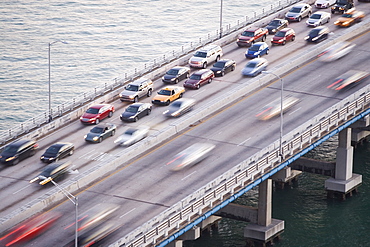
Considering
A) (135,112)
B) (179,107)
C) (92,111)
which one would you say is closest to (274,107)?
(179,107)

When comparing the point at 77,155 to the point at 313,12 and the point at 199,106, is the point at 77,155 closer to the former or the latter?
the point at 199,106

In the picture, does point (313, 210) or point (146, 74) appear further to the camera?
point (146, 74)

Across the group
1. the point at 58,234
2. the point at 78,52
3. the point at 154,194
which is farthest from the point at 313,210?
the point at 78,52

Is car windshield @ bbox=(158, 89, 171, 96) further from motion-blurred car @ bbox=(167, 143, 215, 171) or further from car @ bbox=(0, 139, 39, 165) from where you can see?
car @ bbox=(0, 139, 39, 165)

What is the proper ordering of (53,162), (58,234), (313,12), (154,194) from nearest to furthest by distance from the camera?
(58,234), (154,194), (53,162), (313,12)

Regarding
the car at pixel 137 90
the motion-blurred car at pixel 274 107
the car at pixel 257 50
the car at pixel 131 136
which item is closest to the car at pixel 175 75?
the car at pixel 137 90

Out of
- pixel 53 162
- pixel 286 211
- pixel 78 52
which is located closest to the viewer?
pixel 53 162

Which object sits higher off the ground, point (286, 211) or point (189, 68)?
point (189, 68)
